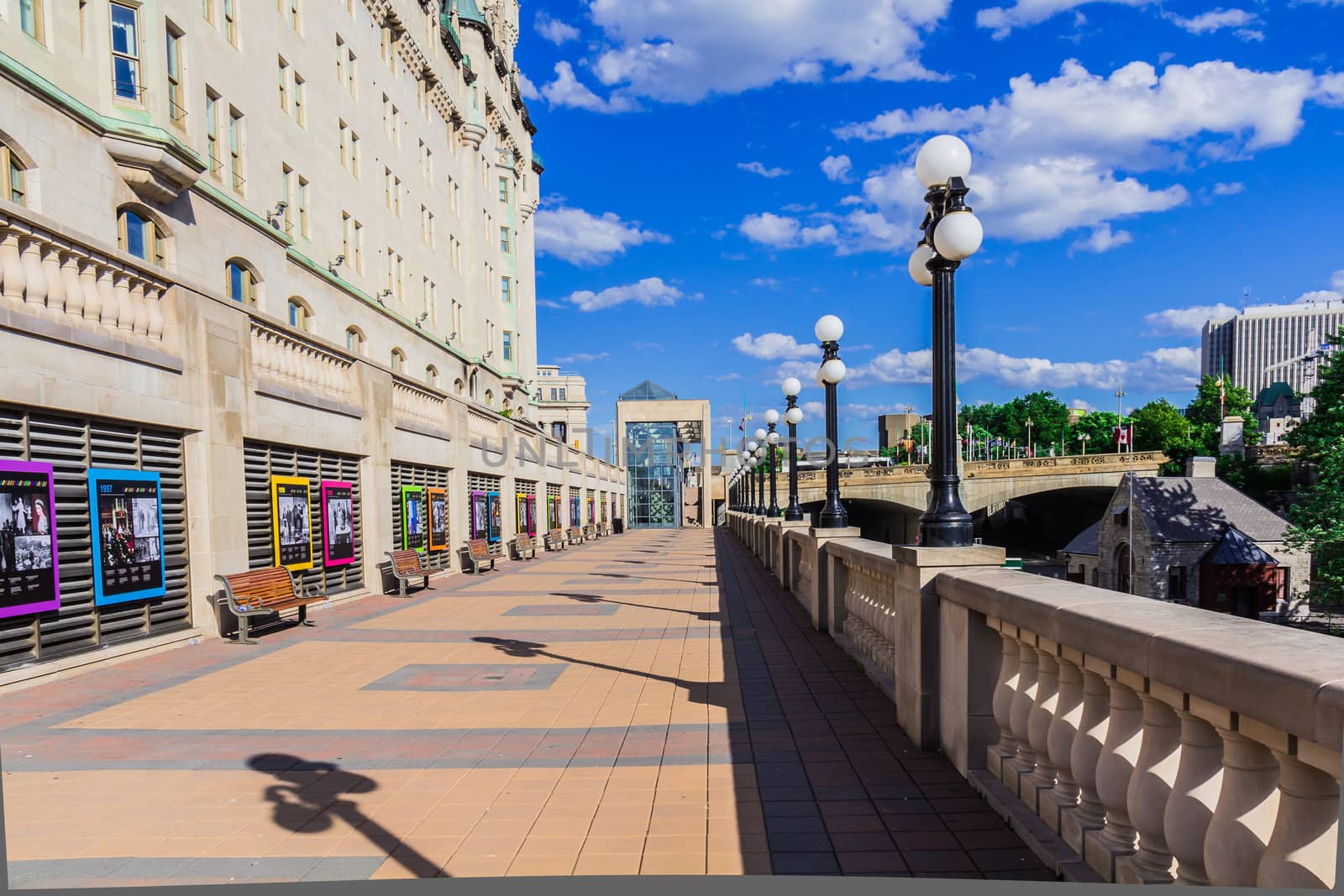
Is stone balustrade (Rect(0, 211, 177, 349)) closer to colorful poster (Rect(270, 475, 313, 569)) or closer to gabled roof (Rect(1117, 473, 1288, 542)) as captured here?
colorful poster (Rect(270, 475, 313, 569))

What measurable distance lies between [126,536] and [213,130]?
13.0 m

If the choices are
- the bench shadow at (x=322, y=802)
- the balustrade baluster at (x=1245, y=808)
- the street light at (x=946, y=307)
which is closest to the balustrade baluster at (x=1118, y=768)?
the balustrade baluster at (x=1245, y=808)

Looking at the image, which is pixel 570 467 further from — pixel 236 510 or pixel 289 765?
pixel 289 765

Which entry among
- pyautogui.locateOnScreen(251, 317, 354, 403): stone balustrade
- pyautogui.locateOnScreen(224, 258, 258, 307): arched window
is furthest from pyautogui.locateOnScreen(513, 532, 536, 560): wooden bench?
pyautogui.locateOnScreen(251, 317, 354, 403): stone balustrade

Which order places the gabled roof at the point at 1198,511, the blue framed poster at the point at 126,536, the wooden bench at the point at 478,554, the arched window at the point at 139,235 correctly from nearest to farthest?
the blue framed poster at the point at 126,536, the arched window at the point at 139,235, the wooden bench at the point at 478,554, the gabled roof at the point at 1198,511

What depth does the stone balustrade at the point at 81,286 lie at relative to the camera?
7.57 metres

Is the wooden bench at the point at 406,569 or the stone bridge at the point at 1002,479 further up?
the wooden bench at the point at 406,569

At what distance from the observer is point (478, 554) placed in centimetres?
2053

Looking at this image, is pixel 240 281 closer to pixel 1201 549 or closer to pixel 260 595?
pixel 260 595

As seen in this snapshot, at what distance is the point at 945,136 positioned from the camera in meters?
5.80

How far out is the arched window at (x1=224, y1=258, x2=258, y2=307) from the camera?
17625 mm

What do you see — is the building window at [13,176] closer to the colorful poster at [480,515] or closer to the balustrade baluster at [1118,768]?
the colorful poster at [480,515]

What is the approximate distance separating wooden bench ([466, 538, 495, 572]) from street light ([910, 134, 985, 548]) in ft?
53.5

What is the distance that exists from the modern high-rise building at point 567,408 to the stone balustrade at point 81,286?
59.7 m
